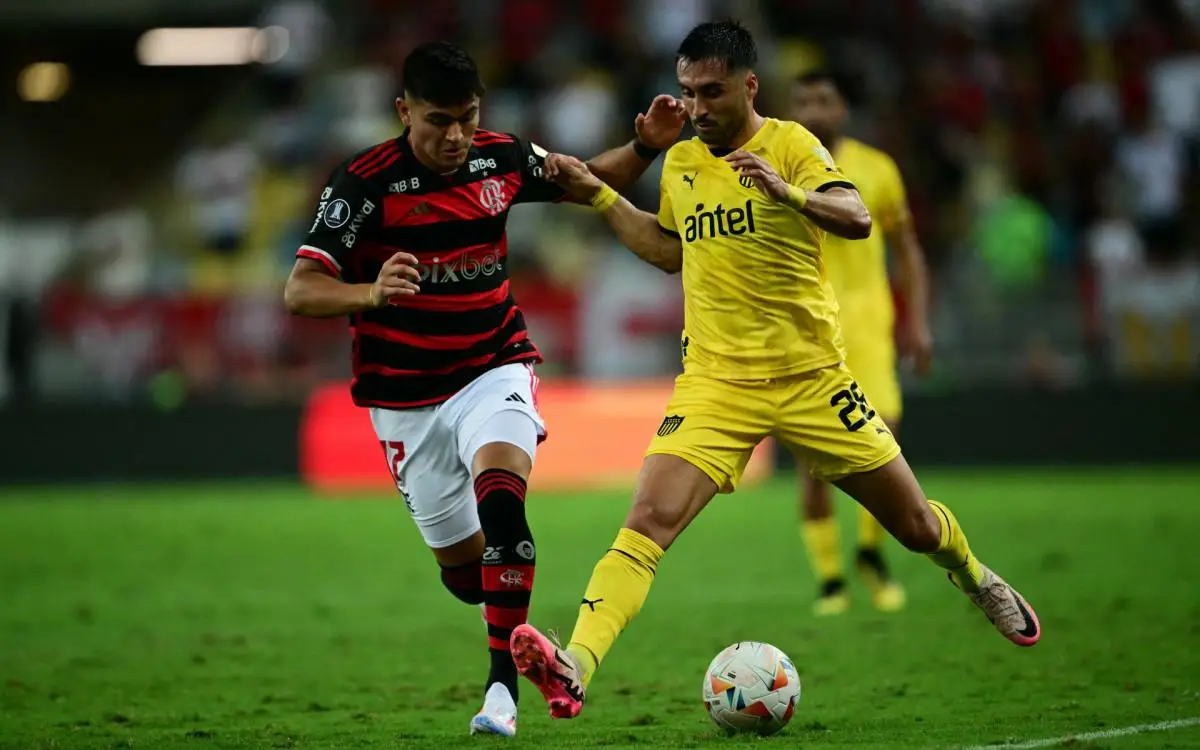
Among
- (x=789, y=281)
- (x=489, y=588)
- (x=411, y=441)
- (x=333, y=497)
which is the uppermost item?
(x=789, y=281)

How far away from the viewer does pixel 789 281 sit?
680 centimetres

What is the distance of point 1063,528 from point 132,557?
778 cm

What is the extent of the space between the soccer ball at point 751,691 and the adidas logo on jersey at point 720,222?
5.45ft

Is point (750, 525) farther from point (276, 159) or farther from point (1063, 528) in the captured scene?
point (276, 159)

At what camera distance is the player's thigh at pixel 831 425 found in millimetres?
6762

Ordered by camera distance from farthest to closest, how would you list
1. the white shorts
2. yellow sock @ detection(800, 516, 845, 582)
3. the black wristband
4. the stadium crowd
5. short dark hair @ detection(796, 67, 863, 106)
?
the stadium crowd → yellow sock @ detection(800, 516, 845, 582) → short dark hair @ detection(796, 67, 863, 106) → the black wristband → the white shorts

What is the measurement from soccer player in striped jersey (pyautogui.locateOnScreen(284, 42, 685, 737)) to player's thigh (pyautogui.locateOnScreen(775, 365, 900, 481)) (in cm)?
107

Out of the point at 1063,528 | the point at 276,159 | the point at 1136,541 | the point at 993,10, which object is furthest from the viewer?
the point at 993,10

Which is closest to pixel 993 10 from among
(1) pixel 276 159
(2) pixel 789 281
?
(1) pixel 276 159

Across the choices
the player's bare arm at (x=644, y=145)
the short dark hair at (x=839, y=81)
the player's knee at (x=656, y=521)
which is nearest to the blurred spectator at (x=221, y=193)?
the short dark hair at (x=839, y=81)

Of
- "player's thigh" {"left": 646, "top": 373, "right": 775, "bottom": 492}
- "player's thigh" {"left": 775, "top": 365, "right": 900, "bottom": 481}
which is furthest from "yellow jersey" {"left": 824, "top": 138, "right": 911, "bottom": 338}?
"player's thigh" {"left": 646, "top": 373, "right": 775, "bottom": 492}

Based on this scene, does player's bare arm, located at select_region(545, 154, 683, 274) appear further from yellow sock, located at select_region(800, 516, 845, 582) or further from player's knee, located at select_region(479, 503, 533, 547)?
yellow sock, located at select_region(800, 516, 845, 582)

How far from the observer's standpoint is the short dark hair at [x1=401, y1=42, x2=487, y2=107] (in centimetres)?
661

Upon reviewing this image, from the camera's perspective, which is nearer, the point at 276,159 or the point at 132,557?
the point at 132,557
